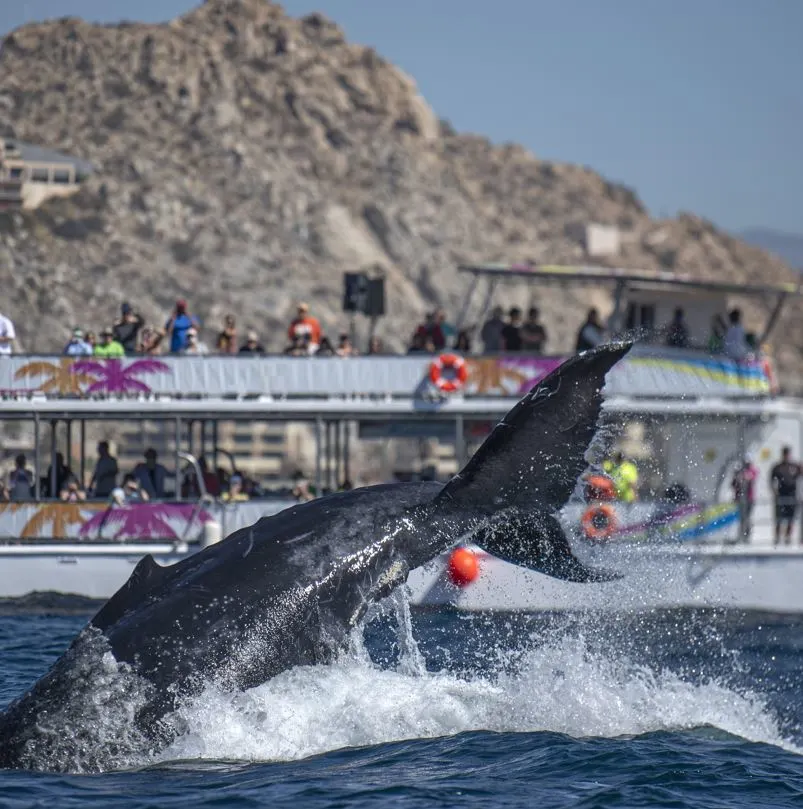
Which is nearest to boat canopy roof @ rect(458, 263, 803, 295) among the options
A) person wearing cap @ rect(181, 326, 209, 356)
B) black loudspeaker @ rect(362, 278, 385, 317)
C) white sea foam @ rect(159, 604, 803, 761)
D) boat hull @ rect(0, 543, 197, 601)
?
black loudspeaker @ rect(362, 278, 385, 317)

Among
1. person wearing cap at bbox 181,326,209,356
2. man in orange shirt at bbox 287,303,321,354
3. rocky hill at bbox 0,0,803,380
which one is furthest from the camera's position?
rocky hill at bbox 0,0,803,380

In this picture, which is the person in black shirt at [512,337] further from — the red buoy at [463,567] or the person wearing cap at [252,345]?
the red buoy at [463,567]

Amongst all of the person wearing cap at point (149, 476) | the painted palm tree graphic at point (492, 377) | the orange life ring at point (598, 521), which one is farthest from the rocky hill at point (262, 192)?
the orange life ring at point (598, 521)

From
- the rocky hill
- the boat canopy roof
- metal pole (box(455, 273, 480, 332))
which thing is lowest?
metal pole (box(455, 273, 480, 332))

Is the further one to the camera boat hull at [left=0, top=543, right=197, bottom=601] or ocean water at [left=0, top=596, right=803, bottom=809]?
boat hull at [left=0, top=543, right=197, bottom=601]

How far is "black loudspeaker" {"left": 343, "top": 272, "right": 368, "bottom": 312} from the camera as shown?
30.2m

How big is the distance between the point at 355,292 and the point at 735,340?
7426 millimetres

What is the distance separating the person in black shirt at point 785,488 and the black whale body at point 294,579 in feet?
51.6

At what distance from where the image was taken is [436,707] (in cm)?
1390

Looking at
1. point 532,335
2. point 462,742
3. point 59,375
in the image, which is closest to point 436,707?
point 462,742

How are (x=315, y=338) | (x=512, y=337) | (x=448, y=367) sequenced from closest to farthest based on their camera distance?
(x=448, y=367), (x=315, y=338), (x=512, y=337)

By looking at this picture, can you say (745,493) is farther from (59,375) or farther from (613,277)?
(59,375)

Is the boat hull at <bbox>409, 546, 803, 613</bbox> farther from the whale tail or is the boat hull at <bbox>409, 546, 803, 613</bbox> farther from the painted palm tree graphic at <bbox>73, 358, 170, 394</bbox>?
the whale tail

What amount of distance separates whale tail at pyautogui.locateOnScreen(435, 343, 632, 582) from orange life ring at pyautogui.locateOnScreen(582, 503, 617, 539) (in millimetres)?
12326
